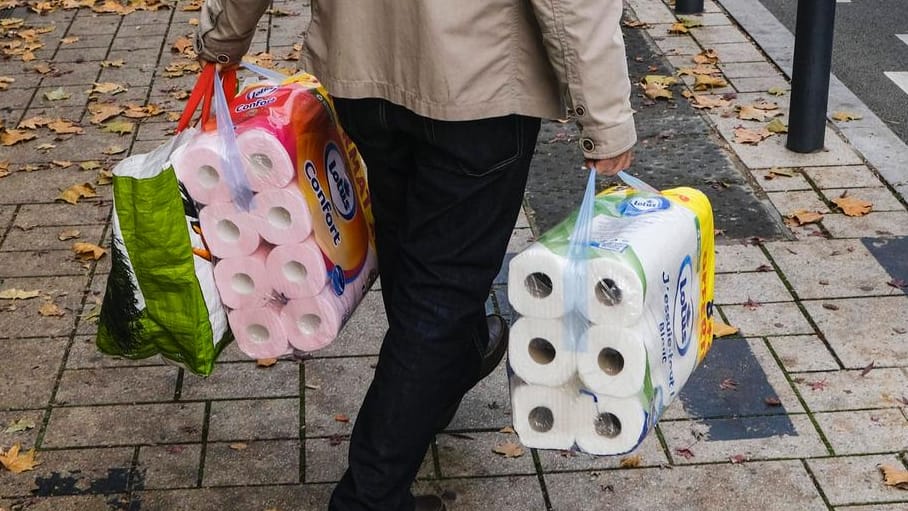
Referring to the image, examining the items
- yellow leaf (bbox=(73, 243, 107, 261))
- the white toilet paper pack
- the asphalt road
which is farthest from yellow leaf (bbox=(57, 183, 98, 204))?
the asphalt road

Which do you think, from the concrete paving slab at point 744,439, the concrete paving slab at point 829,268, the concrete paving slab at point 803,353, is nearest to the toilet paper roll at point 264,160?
the concrete paving slab at point 744,439

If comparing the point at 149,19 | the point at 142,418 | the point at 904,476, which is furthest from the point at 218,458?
the point at 149,19

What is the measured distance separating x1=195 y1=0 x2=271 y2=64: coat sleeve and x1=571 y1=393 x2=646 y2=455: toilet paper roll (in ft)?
3.96

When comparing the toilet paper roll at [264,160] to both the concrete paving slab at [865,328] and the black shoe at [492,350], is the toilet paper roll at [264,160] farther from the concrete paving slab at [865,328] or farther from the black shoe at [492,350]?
the concrete paving slab at [865,328]

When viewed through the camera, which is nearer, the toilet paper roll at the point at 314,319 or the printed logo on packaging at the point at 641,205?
the printed logo on packaging at the point at 641,205

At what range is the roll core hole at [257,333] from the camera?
3393mm

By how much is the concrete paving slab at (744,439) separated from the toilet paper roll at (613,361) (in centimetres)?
87

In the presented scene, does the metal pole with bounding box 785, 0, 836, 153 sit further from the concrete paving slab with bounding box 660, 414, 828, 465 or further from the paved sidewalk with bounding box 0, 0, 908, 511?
the concrete paving slab with bounding box 660, 414, 828, 465

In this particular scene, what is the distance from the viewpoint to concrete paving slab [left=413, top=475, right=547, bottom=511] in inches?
138

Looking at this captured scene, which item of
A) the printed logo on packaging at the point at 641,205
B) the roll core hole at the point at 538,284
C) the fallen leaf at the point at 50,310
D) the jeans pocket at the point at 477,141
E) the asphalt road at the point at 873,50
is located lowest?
the asphalt road at the point at 873,50

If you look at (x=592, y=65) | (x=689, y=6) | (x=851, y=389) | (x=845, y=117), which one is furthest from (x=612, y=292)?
(x=689, y=6)

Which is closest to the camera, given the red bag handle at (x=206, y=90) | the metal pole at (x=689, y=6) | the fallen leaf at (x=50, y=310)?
the red bag handle at (x=206, y=90)

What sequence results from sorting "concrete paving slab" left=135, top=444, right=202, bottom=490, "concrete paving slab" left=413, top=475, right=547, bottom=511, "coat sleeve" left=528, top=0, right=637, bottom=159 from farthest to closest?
"concrete paving slab" left=135, top=444, right=202, bottom=490 → "concrete paving slab" left=413, top=475, right=547, bottom=511 → "coat sleeve" left=528, top=0, right=637, bottom=159

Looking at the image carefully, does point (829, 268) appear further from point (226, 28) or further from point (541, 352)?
point (226, 28)
